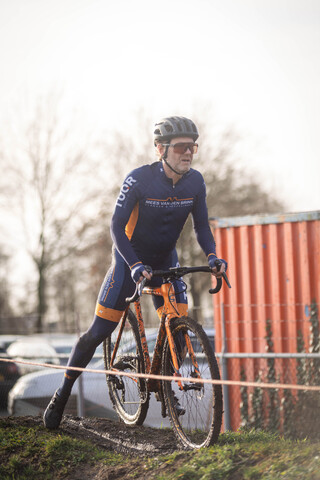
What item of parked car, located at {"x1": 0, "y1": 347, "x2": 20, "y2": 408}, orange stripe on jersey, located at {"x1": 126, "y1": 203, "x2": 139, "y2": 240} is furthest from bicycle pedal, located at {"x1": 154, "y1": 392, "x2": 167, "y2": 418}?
parked car, located at {"x1": 0, "y1": 347, "x2": 20, "y2": 408}

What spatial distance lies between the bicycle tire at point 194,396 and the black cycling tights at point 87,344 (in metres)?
0.71

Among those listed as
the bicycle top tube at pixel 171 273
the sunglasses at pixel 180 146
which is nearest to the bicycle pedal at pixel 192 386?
the bicycle top tube at pixel 171 273

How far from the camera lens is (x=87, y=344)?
557cm

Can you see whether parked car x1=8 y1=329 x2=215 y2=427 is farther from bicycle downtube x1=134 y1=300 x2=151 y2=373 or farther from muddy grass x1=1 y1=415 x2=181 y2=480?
bicycle downtube x1=134 y1=300 x2=151 y2=373

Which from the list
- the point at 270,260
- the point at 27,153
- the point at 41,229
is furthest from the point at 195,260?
the point at 270,260

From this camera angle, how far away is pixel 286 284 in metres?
10.2

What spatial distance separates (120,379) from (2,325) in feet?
87.3

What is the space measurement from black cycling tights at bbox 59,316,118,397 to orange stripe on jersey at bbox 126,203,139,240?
29.8 inches

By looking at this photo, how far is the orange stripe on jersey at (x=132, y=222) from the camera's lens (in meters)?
5.15

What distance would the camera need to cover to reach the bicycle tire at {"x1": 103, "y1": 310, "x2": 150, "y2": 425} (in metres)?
5.73

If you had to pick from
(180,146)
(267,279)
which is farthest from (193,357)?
(267,279)

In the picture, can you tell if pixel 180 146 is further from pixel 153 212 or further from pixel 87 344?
pixel 87 344

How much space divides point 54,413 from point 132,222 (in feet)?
5.92

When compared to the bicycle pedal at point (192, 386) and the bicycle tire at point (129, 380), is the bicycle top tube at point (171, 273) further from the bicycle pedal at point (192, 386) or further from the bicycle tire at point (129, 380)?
the bicycle tire at point (129, 380)
